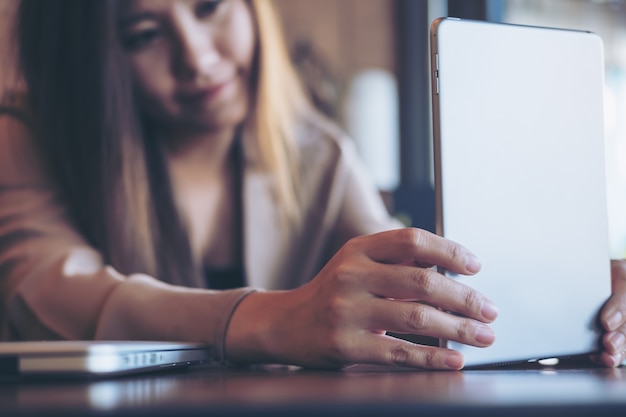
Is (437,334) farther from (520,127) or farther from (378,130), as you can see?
(378,130)

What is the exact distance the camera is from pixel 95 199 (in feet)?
4.65

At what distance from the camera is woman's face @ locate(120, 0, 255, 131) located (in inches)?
60.2

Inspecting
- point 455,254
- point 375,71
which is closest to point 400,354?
point 455,254

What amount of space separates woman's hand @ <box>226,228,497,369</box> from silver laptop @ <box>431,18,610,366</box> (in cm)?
2

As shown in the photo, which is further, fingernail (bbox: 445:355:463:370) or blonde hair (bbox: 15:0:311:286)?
blonde hair (bbox: 15:0:311:286)

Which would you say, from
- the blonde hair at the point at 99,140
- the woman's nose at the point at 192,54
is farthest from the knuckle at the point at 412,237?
the woman's nose at the point at 192,54

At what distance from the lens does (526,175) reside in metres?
0.70

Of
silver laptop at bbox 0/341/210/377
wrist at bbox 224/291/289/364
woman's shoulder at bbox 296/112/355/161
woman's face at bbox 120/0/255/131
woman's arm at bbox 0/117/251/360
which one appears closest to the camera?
silver laptop at bbox 0/341/210/377

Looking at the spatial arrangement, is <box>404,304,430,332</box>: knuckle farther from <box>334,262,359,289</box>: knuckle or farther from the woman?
the woman

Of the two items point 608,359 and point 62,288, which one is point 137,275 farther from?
point 608,359

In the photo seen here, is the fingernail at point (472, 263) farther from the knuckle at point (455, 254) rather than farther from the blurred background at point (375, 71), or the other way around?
the blurred background at point (375, 71)

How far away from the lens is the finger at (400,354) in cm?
65

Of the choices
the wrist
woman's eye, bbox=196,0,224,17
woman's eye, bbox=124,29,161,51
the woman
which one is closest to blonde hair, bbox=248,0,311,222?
the woman

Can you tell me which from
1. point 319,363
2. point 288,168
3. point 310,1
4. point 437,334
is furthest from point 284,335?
point 310,1
